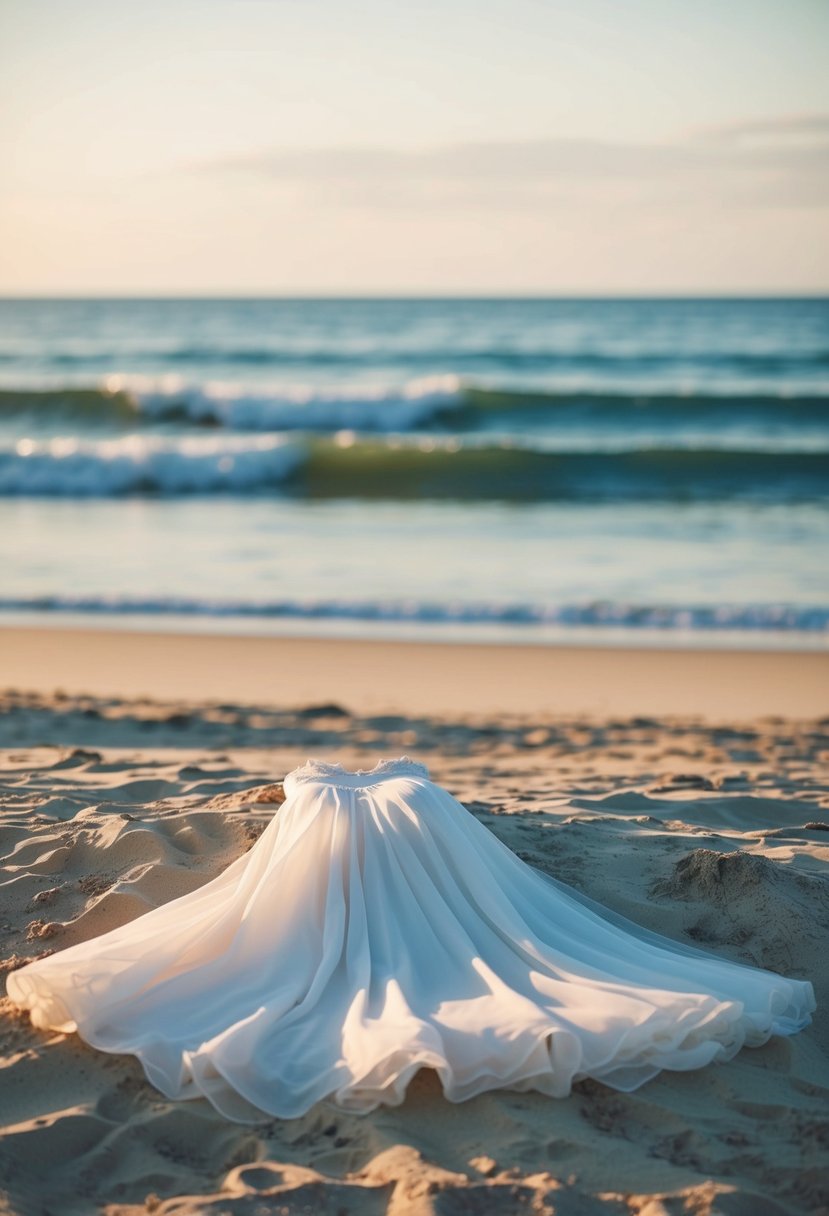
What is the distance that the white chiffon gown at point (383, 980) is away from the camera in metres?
2.83

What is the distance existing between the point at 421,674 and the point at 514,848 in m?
3.76

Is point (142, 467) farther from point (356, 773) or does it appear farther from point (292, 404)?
point (356, 773)

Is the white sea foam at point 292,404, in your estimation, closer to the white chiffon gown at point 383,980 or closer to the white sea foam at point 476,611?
the white sea foam at point 476,611

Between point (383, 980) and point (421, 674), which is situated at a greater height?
point (421, 674)

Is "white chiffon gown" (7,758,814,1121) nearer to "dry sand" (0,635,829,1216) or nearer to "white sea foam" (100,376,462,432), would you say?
"dry sand" (0,635,829,1216)

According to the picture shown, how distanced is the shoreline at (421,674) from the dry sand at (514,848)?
0.19 m

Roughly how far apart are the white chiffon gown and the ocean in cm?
547

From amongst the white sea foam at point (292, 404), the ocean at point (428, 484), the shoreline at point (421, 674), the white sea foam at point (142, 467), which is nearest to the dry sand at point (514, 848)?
the shoreline at point (421, 674)

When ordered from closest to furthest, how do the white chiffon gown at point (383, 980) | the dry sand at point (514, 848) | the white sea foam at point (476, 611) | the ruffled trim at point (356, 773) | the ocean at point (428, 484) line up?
the dry sand at point (514, 848), the white chiffon gown at point (383, 980), the ruffled trim at point (356, 773), the white sea foam at point (476, 611), the ocean at point (428, 484)

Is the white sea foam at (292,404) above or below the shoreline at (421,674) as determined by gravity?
above

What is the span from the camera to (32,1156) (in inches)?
108

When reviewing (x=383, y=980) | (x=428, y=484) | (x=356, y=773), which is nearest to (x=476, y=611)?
(x=356, y=773)

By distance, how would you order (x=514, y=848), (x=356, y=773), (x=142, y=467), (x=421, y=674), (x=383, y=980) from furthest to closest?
(x=142, y=467) → (x=421, y=674) → (x=514, y=848) → (x=356, y=773) → (x=383, y=980)

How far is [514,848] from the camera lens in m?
4.18
